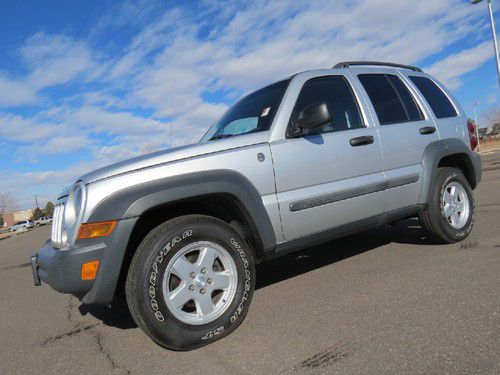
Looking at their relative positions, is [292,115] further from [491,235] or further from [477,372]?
[491,235]

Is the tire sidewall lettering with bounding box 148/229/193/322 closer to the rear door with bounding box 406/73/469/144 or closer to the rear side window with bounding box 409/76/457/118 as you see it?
the rear door with bounding box 406/73/469/144

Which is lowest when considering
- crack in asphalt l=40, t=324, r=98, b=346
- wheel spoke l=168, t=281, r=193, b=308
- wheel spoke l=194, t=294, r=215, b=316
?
crack in asphalt l=40, t=324, r=98, b=346

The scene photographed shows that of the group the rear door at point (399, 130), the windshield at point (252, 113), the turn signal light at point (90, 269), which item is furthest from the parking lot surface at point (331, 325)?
the windshield at point (252, 113)

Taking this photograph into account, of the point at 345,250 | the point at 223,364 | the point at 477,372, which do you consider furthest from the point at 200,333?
the point at 345,250

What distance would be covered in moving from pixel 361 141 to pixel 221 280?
182 cm

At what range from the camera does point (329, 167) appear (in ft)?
11.7

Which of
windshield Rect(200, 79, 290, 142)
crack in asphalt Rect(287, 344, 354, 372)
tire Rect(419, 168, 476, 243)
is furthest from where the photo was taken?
tire Rect(419, 168, 476, 243)

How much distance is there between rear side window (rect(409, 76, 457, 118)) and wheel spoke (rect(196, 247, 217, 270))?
3167 millimetres

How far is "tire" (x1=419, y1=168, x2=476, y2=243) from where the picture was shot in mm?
4504

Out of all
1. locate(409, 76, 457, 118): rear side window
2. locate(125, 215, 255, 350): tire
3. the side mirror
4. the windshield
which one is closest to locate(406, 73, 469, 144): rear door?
locate(409, 76, 457, 118): rear side window

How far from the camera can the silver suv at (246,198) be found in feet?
8.94

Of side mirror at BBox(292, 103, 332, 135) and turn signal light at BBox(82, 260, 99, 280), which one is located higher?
side mirror at BBox(292, 103, 332, 135)

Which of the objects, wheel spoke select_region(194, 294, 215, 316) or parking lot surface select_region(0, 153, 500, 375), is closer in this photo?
Result: parking lot surface select_region(0, 153, 500, 375)

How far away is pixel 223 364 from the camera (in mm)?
2602
